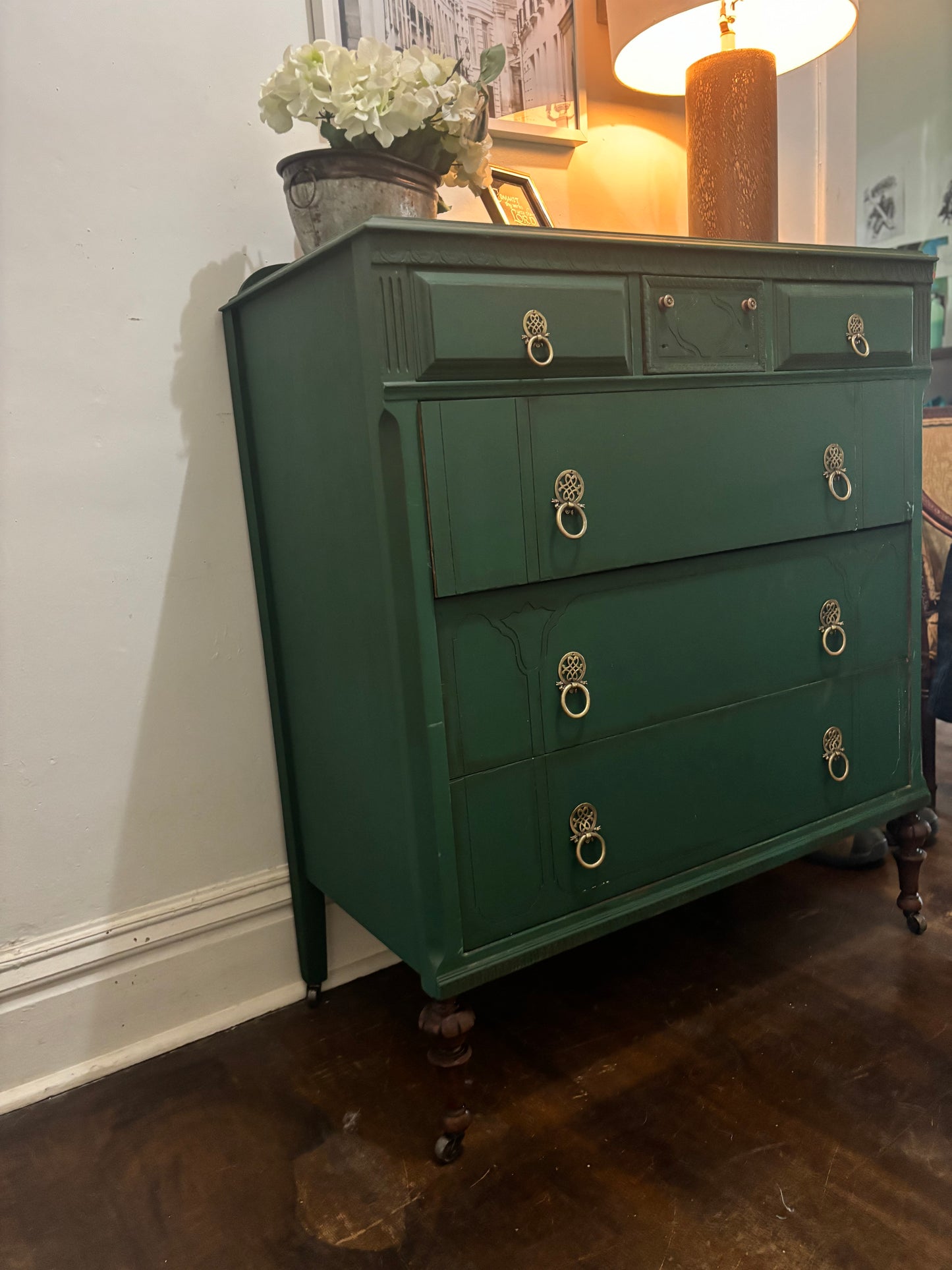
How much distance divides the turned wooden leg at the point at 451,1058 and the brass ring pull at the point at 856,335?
119cm

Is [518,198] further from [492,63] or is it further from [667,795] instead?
[667,795]

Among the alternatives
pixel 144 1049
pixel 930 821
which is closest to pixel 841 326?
pixel 930 821

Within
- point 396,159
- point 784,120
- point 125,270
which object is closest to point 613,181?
point 784,120

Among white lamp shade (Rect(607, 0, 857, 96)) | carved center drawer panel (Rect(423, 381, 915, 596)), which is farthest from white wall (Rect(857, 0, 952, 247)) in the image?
carved center drawer panel (Rect(423, 381, 915, 596))

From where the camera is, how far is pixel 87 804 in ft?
4.98

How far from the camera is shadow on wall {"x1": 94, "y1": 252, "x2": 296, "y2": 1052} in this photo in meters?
1.54

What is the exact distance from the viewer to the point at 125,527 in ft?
4.92

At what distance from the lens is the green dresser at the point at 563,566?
3.85 feet

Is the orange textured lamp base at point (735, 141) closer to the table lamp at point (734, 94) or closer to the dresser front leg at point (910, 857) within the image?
the table lamp at point (734, 94)

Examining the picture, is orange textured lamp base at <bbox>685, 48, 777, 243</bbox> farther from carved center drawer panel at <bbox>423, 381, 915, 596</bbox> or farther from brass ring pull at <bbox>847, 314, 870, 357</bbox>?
carved center drawer panel at <bbox>423, 381, 915, 596</bbox>

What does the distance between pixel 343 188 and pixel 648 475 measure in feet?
1.89

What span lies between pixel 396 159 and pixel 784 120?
4.94 ft

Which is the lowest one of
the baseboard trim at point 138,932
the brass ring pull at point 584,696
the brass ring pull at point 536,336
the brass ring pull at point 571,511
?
the baseboard trim at point 138,932

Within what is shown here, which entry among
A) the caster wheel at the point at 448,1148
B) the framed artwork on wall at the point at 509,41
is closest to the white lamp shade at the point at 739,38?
the framed artwork on wall at the point at 509,41
